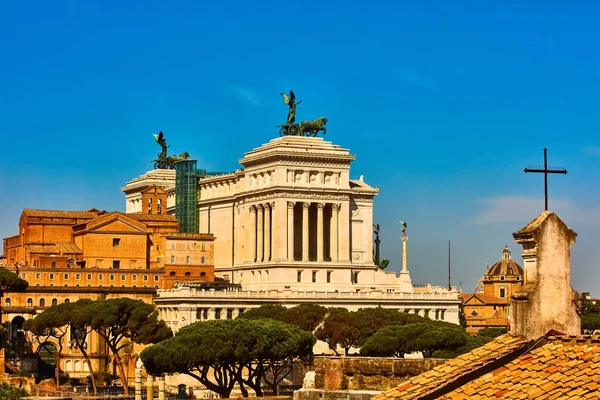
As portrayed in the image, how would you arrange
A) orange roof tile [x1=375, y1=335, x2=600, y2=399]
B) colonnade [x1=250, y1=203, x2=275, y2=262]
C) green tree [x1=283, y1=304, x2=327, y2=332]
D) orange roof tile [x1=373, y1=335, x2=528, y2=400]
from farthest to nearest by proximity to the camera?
1. colonnade [x1=250, y1=203, x2=275, y2=262]
2. green tree [x1=283, y1=304, x2=327, y2=332]
3. orange roof tile [x1=373, y1=335, x2=528, y2=400]
4. orange roof tile [x1=375, y1=335, x2=600, y2=399]

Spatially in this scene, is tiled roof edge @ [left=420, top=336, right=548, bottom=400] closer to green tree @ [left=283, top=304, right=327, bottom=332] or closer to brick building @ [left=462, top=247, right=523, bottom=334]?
green tree @ [left=283, top=304, right=327, bottom=332]

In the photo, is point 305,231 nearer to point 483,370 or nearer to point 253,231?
point 253,231

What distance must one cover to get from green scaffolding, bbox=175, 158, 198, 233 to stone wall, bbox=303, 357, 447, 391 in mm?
113993

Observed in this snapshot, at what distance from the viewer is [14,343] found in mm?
122438

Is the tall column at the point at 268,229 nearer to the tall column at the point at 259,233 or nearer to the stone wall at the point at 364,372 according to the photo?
the tall column at the point at 259,233

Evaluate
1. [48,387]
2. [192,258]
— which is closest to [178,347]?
[48,387]

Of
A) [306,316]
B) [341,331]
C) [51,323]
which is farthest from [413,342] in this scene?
[51,323]

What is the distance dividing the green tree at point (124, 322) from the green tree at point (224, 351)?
80.1 ft

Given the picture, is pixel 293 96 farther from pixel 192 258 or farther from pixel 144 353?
pixel 144 353

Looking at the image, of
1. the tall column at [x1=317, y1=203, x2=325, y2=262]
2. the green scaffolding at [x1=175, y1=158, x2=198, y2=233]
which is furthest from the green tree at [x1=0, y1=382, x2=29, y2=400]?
the green scaffolding at [x1=175, y1=158, x2=198, y2=233]

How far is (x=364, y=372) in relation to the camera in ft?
128

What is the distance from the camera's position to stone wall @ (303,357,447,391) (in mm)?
38000

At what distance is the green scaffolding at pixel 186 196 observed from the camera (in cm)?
15462

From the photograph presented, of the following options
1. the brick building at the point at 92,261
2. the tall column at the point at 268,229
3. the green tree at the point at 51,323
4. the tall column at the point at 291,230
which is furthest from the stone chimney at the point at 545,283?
the tall column at the point at 268,229
